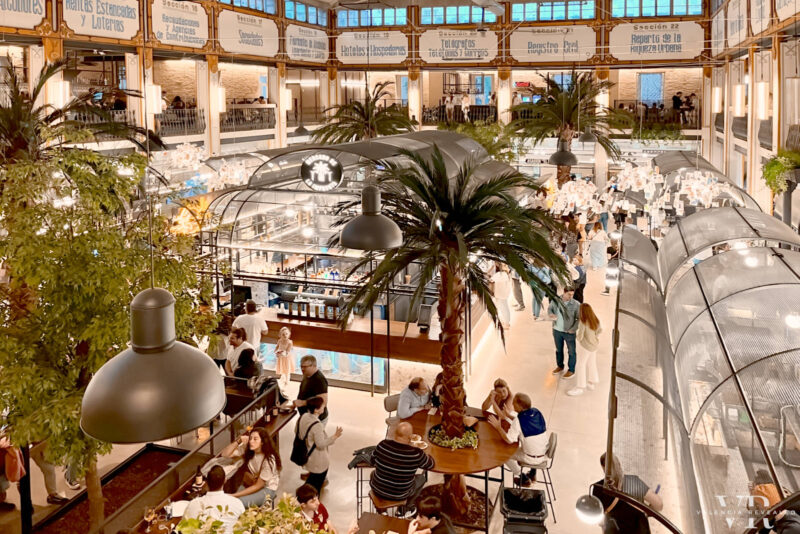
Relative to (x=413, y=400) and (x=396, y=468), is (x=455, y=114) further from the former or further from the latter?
(x=396, y=468)

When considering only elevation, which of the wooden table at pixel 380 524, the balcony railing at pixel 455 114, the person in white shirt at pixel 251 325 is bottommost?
the wooden table at pixel 380 524

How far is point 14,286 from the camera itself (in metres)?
5.68

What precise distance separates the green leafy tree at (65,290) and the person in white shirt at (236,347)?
3.26 meters

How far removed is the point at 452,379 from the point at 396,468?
1157 millimetres

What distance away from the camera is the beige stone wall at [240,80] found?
27.8 metres

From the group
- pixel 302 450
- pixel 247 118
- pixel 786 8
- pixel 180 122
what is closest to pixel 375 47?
pixel 247 118

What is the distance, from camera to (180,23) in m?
20.9

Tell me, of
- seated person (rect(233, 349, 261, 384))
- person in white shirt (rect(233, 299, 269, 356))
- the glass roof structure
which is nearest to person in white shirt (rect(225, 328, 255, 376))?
seated person (rect(233, 349, 261, 384))

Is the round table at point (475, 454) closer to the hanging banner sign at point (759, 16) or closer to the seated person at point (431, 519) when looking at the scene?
the seated person at point (431, 519)

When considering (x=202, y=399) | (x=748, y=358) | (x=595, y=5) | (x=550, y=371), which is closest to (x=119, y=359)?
(x=202, y=399)

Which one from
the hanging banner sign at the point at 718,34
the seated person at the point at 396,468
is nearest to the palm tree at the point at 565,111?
the hanging banner sign at the point at 718,34

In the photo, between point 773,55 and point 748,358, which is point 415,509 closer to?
point 748,358

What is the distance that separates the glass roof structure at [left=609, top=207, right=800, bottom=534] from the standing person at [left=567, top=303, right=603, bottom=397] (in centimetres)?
60

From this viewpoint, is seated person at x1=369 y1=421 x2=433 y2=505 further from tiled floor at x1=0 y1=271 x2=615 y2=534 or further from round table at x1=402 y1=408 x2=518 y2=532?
tiled floor at x1=0 y1=271 x2=615 y2=534
